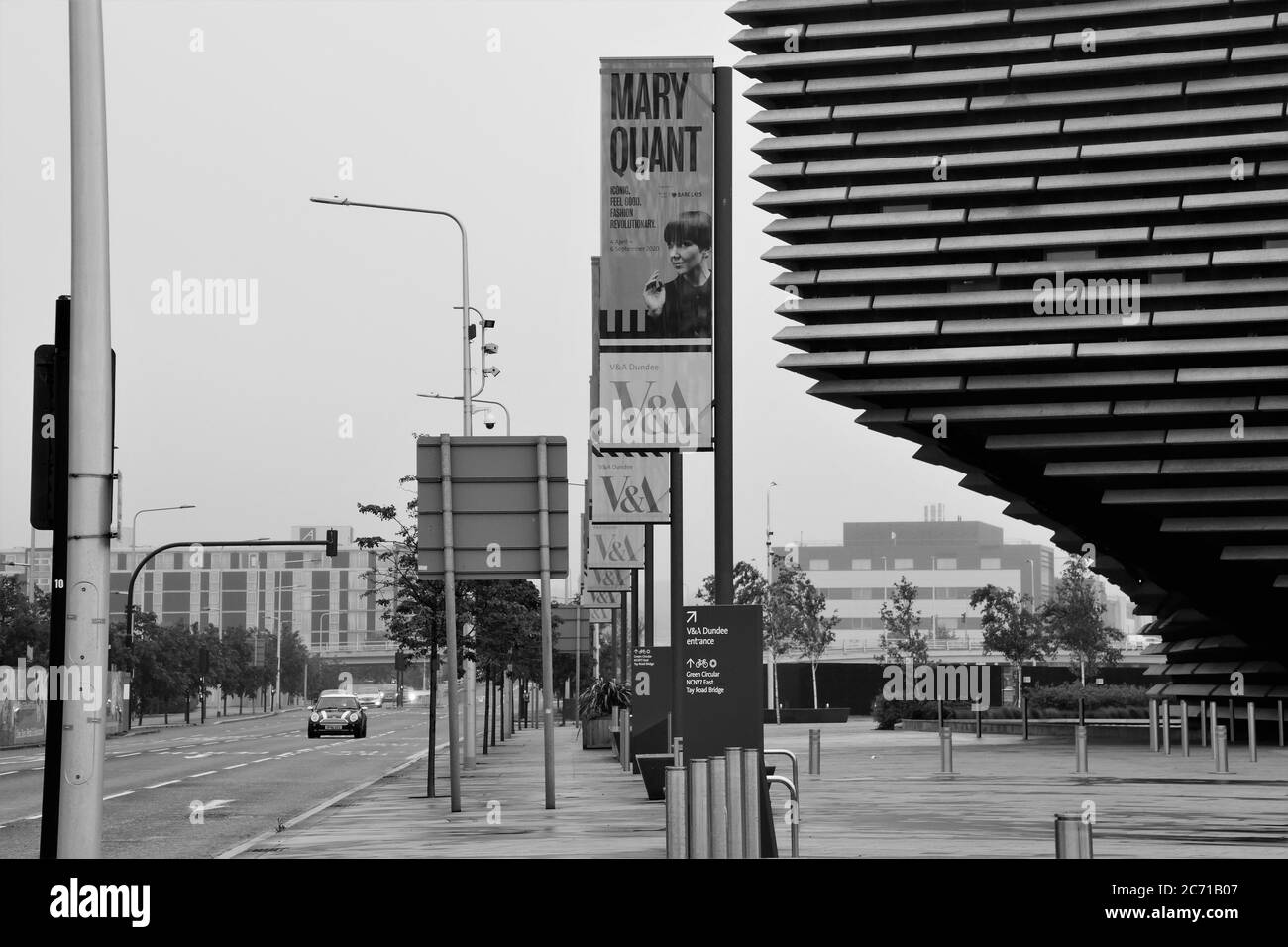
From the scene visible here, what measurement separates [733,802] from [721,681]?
1195mm

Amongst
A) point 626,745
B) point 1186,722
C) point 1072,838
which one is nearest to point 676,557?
point 626,745

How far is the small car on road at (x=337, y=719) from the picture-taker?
188ft

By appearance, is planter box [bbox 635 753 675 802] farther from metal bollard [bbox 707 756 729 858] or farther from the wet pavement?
metal bollard [bbox 707 756 729 858]

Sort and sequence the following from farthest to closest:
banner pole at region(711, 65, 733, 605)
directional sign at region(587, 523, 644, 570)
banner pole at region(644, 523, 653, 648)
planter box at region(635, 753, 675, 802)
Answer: directional sign at region(587, 523, 644, 570) → banner pole at region(644, 523, 653, 648) → planter box at region(635, 753, 675, 802) → banner pole at region(711, 65, 733, 605)

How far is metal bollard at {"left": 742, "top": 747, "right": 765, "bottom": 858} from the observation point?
12094 millimetres

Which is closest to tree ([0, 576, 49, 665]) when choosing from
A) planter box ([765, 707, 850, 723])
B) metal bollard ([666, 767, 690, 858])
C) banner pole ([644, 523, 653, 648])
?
planter box ([765, 707, 850, 723])

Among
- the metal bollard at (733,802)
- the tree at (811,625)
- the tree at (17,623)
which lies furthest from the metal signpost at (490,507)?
the tree at (811,625)

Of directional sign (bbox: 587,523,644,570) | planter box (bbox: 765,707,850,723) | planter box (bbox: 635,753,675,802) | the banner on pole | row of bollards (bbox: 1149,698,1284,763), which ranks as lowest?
planter box (bbox: 765,707,850,723)

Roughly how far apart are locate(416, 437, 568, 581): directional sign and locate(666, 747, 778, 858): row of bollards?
10336 mm

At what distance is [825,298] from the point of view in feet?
126

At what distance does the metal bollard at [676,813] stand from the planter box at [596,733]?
3292 cm

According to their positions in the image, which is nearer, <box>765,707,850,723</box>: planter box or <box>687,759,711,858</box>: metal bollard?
<box>687,759,711,858</box>: metal bollard

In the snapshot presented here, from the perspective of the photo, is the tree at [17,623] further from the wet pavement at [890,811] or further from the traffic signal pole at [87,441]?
the traffic signal pole at [87,441]

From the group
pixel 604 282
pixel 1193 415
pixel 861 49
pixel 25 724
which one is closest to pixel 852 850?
pixel 604 282
